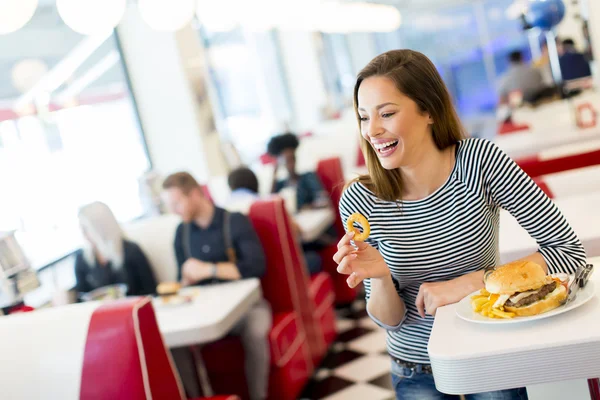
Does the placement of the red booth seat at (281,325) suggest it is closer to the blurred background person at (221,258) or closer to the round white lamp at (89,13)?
the blurred background person at (221,258)

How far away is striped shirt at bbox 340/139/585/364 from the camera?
1.68 metres

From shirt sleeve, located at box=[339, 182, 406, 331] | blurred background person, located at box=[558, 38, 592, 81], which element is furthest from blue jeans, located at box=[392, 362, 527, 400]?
blurred background person, located at box=[558, 38, 592, 81]

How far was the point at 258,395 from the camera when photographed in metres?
Answer: 3.56

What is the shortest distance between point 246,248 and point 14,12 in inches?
60.1

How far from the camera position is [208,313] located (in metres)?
2.96

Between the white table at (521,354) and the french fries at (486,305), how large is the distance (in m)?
0.03

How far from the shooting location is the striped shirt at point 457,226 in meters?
1.68

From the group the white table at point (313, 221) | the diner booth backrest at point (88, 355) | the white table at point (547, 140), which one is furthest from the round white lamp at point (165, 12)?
the diner booth backrest at point (88, 355)

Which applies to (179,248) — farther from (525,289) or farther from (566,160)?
(525,289)

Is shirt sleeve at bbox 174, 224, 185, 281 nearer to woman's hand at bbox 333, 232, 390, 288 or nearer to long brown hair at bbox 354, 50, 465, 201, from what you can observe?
long brown hair at bbox 354, 50, 465, 201

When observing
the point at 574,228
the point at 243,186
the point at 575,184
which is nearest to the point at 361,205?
the point at 574,228

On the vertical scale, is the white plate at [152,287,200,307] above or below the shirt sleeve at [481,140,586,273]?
below

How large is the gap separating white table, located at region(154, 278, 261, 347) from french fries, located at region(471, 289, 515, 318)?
1.45m

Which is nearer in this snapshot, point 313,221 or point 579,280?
point 579,280
